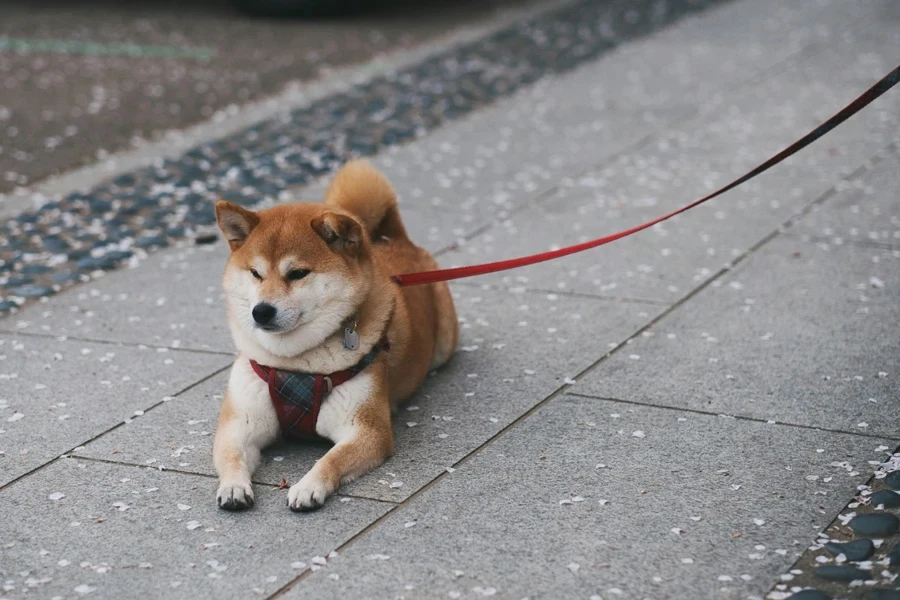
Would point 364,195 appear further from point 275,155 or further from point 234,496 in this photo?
point 275,155

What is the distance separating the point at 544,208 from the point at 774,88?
3.83 meters

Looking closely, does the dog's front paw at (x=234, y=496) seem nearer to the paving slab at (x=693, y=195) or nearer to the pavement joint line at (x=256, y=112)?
the paving slab at (x=693, y=195)

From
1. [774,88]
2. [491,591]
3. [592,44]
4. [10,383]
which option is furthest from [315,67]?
[491,591]

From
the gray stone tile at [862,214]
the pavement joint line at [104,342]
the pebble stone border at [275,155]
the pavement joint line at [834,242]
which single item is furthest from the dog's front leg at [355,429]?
the gray stone tile at [862,214]

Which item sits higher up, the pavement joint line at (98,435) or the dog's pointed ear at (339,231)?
the dog's pointed ear at (339,231)

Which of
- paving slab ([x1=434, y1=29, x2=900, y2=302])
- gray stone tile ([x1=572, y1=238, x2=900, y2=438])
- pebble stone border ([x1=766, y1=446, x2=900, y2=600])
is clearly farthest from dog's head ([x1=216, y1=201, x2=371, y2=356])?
paving slab ([x1=434, y1=29, x2=900, y2=302])

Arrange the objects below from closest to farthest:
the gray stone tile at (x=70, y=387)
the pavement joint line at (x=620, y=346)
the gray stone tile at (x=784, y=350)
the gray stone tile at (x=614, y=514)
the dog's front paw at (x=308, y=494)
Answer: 1. the gray stone tile at (x=614, y=514)
2. the pavement joint line at (x=620, y=346)
3. the dog's front paw at (x=308, y=494)
4. the gray stone tile at (x=70, y=387)
5. the gray stone tile at (x=784, y=350)

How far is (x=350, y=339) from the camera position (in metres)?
4.29

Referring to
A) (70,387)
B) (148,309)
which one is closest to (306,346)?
(70,387)

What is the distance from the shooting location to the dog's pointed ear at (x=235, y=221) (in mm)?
4188

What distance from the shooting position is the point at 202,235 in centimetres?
731

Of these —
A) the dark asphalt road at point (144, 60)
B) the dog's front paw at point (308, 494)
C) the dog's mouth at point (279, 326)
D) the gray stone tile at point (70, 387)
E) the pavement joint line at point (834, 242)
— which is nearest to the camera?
the dog's front paw at point (308, 494)

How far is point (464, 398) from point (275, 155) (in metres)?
4.71

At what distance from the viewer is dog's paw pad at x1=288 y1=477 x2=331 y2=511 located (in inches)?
155
